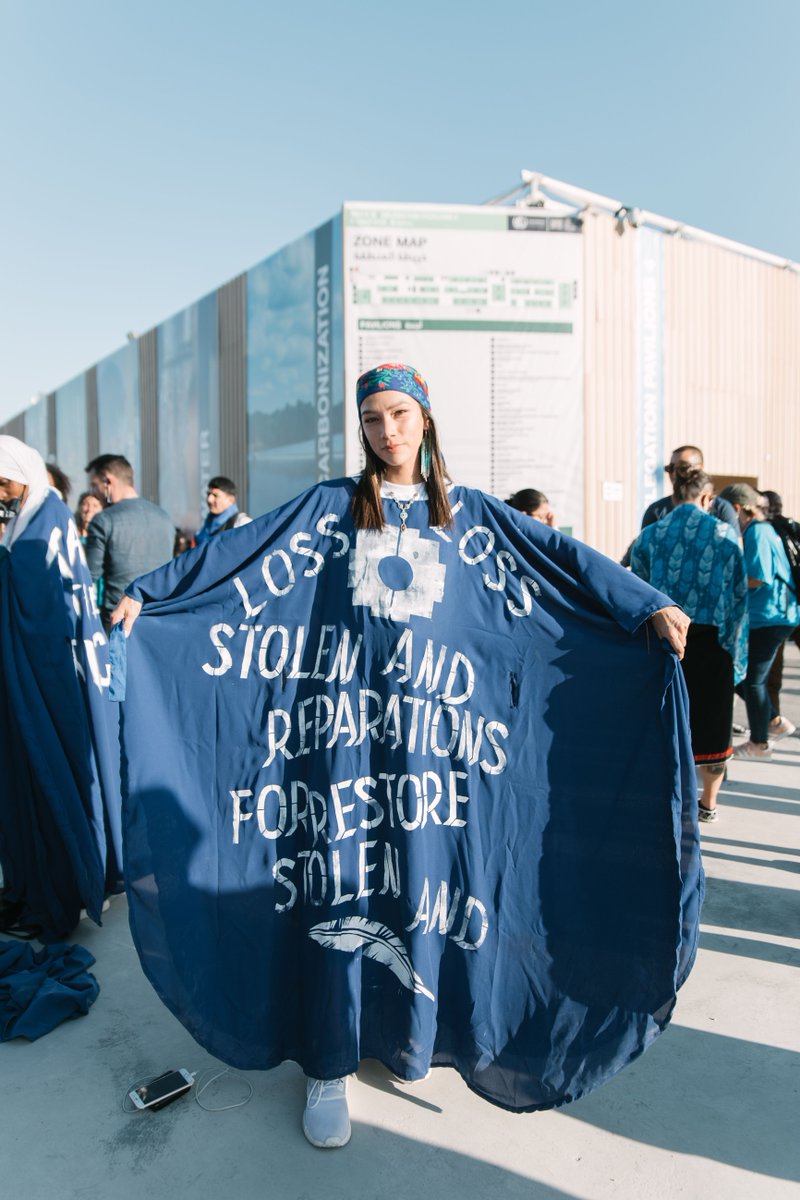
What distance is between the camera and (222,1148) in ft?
5.73

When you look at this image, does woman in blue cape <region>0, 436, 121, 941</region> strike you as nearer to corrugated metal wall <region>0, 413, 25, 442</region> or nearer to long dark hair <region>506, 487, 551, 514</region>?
long dark hair <region>506, 487, 551, 514</region>

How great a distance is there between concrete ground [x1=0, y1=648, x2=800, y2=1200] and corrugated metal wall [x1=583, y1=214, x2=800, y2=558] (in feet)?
22.8

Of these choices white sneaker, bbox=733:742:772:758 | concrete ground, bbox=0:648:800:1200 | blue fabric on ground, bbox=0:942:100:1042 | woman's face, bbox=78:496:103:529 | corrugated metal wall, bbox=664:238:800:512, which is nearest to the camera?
concrete ground, bbox=0:648:800:1200

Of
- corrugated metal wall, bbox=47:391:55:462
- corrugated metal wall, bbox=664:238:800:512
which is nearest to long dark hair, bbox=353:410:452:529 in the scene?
corrugated metal wall, bbox=664:238:800:512

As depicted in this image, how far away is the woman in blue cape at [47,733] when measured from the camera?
8.95ft

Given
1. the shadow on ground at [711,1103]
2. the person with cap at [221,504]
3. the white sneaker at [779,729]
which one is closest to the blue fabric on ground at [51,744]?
the shadow on ground at [711,1103]

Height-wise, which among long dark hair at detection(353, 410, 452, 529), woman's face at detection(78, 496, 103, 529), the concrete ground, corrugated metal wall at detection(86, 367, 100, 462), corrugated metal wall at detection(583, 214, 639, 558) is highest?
corrugated metal wall at detection(86, 367, 100, 462)

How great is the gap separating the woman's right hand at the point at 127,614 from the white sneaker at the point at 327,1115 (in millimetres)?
1160

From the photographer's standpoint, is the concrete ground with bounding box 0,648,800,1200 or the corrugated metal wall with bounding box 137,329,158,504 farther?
the corrugated metal wall with bounding box 137,329,158,504

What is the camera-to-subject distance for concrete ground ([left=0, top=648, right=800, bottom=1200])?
1.64m

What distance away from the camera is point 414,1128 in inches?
71.5

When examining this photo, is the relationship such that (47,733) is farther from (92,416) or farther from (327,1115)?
(92,416)

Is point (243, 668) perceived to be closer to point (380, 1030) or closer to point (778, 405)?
point (380, 1030)

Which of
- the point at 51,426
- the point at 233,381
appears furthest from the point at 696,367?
the point at 51,426
